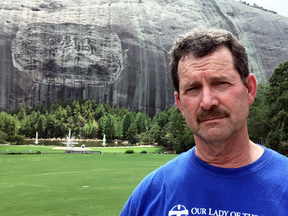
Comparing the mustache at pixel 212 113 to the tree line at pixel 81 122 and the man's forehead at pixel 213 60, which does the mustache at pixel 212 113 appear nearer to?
the man's forehead at pixel 213 60

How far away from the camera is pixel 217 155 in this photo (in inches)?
44.8

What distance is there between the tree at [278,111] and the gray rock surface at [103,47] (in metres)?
43.2

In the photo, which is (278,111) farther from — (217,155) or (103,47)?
(103,47)

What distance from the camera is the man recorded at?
1.05 m

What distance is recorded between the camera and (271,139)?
57.2ft

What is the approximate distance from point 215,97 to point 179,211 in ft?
1.51

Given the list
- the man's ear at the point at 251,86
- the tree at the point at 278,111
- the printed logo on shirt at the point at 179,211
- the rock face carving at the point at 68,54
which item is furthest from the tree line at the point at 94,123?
the printed logo on shirt at the point at 179,211

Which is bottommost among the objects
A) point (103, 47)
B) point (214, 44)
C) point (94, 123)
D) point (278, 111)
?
point (94, 123)

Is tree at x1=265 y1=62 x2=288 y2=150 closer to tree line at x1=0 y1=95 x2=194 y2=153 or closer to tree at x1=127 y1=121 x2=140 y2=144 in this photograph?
tree line at x1=0 y1=95 x2=194 y2=153

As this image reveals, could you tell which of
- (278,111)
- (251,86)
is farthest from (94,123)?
(251,86)

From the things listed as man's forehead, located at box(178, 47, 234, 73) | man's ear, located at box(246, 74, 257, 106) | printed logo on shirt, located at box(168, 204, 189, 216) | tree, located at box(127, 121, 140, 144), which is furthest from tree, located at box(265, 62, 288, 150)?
tree, located at box(127, 121, 140, 144)

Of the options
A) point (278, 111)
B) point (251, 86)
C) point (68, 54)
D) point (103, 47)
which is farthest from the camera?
point (103, 47)

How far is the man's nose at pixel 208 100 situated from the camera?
3.55 feet

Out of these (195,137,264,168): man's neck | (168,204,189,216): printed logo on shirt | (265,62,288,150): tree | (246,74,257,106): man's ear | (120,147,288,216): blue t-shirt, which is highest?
(246,74,257,106): man's ear
